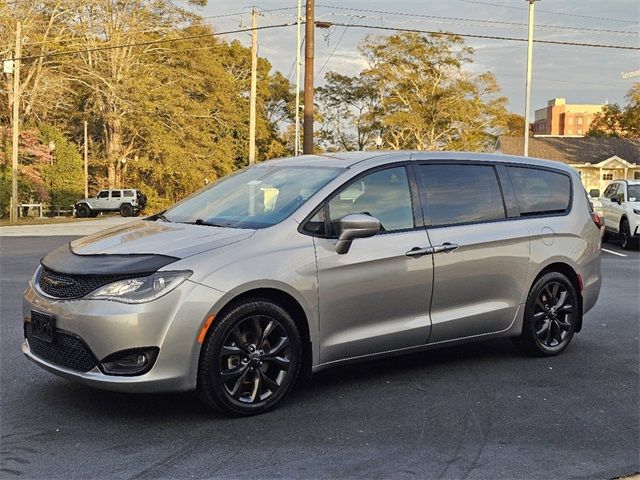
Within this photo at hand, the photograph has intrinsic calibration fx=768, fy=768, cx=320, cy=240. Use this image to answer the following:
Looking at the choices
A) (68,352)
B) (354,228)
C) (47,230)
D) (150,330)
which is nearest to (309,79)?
(47,230)

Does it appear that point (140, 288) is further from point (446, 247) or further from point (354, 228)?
point (446, 247)

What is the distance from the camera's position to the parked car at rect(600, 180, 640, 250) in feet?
61.5

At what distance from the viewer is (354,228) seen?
5.04 metres

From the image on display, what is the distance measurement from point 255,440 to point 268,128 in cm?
6456

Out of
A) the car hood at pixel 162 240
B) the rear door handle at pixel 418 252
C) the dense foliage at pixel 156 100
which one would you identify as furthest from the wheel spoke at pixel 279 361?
the dense foliage at pixel 156 100

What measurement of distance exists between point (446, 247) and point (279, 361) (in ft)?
5.26

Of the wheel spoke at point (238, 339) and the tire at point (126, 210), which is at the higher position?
the wheel spoke at point (238, 339)

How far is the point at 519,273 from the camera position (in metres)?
6.22

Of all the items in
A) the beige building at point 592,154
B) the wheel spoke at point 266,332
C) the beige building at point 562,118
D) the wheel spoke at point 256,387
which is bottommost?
the wheel spoke at point 256,387

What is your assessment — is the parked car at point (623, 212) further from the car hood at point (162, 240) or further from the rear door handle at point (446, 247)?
the car hood at point (162, 240)

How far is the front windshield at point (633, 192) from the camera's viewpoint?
64.4 feet

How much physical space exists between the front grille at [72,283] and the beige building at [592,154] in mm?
57416

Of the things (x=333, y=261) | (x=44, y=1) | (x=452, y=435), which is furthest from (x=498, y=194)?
(x=44, y=1)

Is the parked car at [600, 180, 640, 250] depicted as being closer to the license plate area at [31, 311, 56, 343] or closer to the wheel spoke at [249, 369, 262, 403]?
the wheel spoke at [249, 369, 262, 403]
